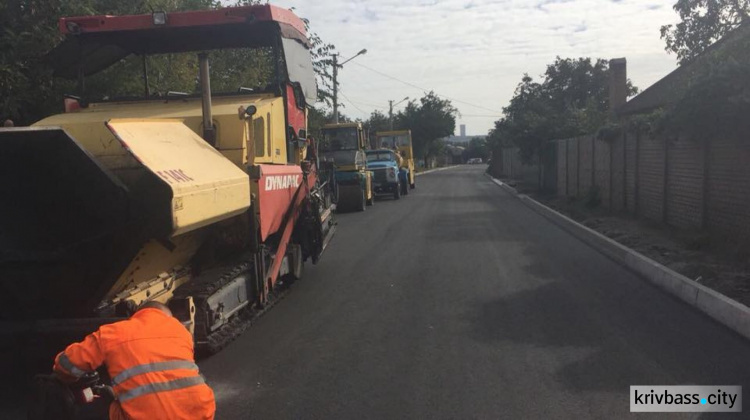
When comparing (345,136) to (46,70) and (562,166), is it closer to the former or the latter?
(562,166)

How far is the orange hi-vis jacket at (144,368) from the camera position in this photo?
302 cm

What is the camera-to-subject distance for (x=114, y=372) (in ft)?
9.98

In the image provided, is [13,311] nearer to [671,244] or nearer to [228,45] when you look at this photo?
[228,45]

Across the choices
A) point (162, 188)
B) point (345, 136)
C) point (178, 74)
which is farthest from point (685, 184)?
point (345, 136)

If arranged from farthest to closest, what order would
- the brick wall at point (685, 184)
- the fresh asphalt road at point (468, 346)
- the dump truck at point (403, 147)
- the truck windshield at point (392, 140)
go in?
1. the truck windshield at point (392, 140)
2. the dump truck at point (403, 147)
3. the brick wall at point (685, 184)
4. the fresh asphalt road at point (468, 346)

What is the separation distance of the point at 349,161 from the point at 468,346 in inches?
593

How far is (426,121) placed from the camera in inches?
2948

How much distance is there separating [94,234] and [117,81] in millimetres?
6026

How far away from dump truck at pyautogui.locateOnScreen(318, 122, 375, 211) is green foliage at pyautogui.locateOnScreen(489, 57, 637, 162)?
9.40 meters

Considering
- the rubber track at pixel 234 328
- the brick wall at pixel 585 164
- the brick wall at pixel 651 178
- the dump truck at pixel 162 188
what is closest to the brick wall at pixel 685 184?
the brick wall at pixel 651 178

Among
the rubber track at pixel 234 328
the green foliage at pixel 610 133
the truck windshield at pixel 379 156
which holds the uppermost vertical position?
the green foliage at pixel 610 133

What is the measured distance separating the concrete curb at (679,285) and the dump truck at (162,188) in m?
4.61

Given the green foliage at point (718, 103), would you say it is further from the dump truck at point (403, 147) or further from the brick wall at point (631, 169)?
the dump truck at point (403, 147)

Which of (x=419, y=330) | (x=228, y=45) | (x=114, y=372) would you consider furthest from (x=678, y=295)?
(x=114, y=372)
